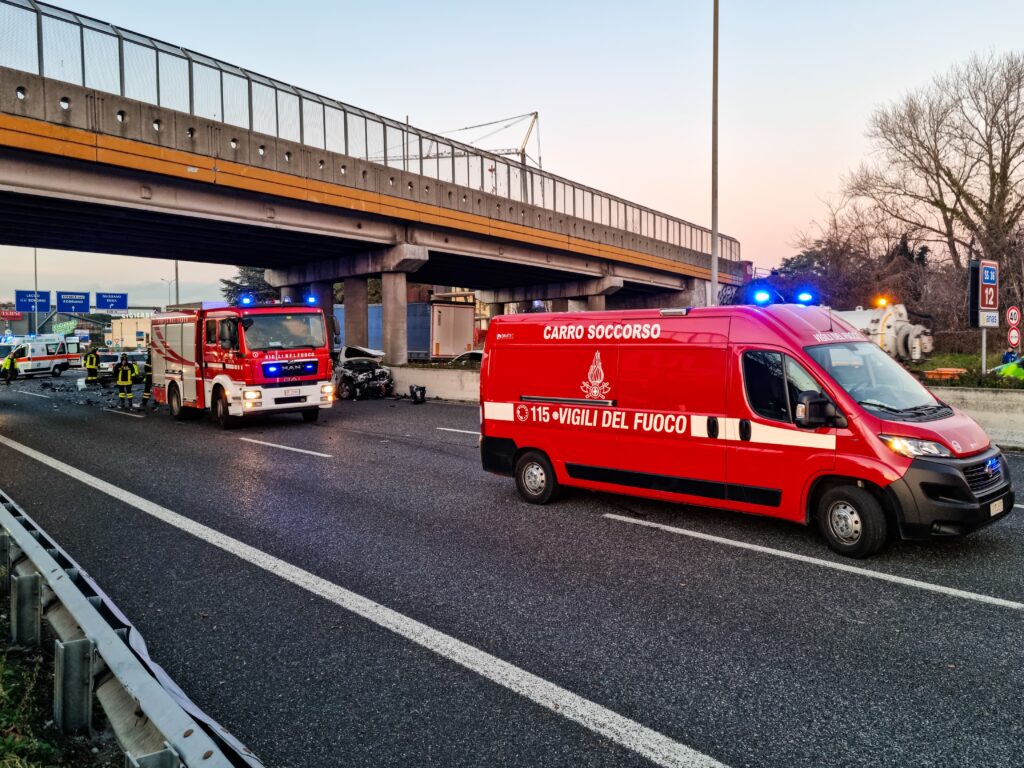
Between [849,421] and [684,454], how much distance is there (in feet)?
5.00

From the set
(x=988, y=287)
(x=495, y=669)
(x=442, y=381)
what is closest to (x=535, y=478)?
(x=495, y=669)

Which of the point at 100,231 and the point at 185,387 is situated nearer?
the point at 185,387

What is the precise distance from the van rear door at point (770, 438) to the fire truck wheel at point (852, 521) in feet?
0.69

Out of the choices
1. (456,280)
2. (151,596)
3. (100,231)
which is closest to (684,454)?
(151,596)

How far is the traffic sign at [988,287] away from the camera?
13.8 metres

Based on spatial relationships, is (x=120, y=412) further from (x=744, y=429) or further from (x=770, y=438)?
(x=770, y=438)

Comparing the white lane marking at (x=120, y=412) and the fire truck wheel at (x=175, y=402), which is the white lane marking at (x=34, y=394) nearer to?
the white lane marking at (x=120, y=412)

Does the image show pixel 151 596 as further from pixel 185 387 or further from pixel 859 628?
pixel 185 387

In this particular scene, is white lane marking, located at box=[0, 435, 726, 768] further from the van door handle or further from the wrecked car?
the wrecked car

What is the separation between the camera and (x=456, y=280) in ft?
148

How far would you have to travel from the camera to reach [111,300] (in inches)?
2744

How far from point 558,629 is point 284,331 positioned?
12953 mm

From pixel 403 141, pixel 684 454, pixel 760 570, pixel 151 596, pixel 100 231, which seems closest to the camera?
pixel 151 596

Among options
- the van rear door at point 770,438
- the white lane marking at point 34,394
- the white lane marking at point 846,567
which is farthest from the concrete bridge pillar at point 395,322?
→ the van rear door at point 770,438
